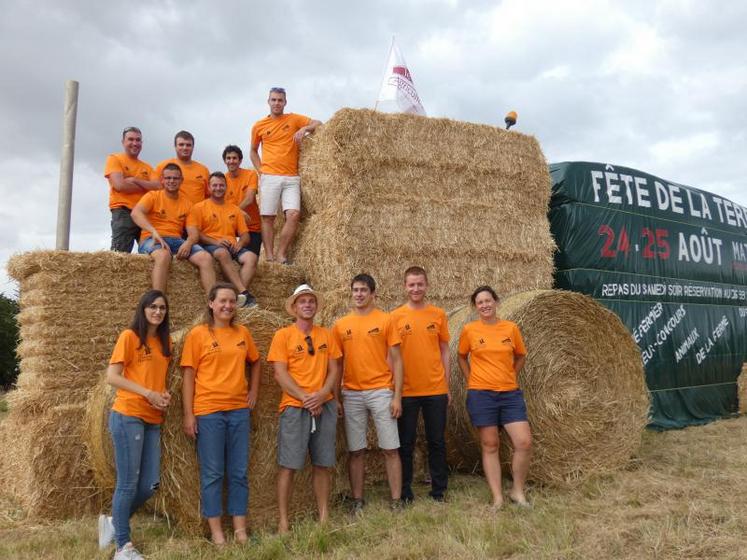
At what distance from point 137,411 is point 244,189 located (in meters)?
3.20

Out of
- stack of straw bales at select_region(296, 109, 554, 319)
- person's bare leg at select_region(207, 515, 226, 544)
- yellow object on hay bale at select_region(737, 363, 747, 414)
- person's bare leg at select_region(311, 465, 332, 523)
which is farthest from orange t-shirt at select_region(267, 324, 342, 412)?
yellow object on hay bale at select_region(737, 363, 747, 414)

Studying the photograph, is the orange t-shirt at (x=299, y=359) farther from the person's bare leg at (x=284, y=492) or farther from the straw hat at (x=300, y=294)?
the person's bare leg at (x=284, y=492)

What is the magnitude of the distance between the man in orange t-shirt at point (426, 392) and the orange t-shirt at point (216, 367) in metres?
1.28

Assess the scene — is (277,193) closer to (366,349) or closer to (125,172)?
(125,172)

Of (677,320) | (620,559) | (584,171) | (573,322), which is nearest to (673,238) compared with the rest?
(677,320)

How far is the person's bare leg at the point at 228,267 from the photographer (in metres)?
5.65

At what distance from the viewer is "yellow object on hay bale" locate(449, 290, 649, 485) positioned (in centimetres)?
550

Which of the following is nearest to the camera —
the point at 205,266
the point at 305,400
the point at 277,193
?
the point at 305,400

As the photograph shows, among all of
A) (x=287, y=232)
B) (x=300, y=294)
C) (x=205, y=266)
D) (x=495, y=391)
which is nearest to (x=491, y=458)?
(x=495, y=391)

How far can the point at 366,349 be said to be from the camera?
4805 mm

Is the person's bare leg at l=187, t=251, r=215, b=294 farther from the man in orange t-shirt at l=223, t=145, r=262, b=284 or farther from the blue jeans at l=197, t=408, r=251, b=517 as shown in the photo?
the blue jeans at l=197, t=408, r=251, b=517

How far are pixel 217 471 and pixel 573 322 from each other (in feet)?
11.3

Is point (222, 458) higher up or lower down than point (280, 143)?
lower down

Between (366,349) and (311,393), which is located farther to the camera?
(366,349)
